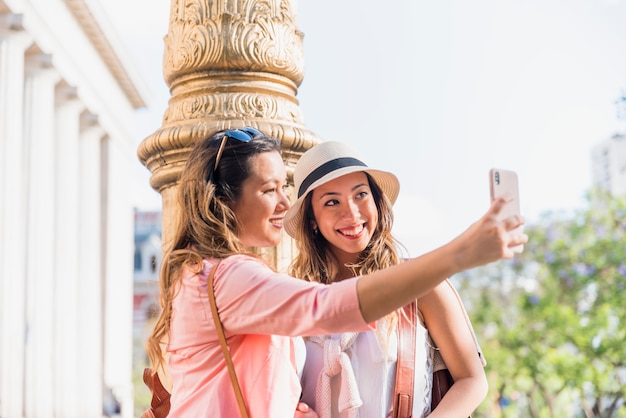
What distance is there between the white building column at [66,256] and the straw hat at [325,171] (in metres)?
32.7

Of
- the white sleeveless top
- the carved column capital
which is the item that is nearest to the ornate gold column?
the carved column capital

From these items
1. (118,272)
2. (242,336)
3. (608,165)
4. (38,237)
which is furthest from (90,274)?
(608,165)

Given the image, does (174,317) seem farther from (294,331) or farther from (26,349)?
(26,349)

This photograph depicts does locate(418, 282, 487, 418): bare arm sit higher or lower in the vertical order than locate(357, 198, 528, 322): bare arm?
lower

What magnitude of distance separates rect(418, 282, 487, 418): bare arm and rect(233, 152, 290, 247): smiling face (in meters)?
0.71

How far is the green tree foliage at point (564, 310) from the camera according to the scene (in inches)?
1169

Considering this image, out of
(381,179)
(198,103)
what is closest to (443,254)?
(381,179)

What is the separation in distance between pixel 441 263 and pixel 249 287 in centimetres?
57

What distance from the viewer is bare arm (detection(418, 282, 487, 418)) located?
3.41m

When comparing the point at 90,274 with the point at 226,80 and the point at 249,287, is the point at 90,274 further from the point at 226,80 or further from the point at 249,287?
the point at 249,287

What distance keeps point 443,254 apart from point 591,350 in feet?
97.2

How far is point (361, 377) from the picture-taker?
11.4 ft

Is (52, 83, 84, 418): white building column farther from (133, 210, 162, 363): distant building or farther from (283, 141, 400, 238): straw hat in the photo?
(133, 210, 162, 363): distant building

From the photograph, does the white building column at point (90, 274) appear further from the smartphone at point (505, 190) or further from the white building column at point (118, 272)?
the smartphone at point (505, 190)
